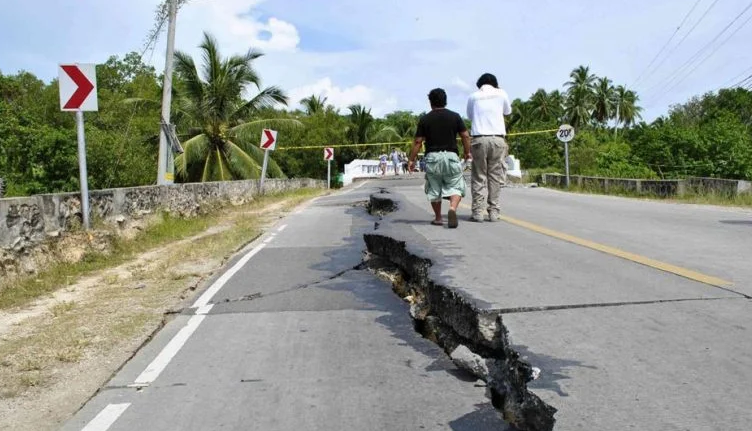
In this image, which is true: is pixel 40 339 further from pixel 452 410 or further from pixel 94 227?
pixel 94 227

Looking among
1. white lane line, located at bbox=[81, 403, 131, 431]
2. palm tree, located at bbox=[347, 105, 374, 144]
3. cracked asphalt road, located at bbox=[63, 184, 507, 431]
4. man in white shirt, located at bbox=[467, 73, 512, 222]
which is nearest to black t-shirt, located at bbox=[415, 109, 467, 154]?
man in white shirt, located at bbox=[467, 73, 512, 222]

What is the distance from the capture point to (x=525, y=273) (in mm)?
5766

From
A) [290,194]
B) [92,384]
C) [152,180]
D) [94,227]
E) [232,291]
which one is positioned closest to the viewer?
[92,384]

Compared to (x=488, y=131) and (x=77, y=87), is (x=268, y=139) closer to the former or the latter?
(x=77, y=87)

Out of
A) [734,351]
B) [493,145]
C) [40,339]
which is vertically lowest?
[40,339]

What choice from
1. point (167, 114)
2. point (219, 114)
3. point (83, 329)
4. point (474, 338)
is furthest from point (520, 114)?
point (474, 338)

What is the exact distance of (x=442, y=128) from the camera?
28.1 feet

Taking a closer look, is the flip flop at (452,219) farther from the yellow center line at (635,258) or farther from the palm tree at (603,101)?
the palm tree at (603,101)

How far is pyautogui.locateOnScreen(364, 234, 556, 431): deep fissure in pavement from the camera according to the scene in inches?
122

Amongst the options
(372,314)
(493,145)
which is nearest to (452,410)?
(372,314)

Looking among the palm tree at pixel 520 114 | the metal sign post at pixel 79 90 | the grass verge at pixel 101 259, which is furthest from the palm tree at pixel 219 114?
the palm tree at pixel 520 114

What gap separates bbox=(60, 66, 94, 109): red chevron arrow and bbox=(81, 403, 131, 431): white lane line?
23.0 feet

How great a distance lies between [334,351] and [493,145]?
503 centimetres

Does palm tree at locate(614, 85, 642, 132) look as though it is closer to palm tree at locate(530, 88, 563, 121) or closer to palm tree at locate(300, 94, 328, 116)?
palm tree at locate(530, 88, 563, 121)
